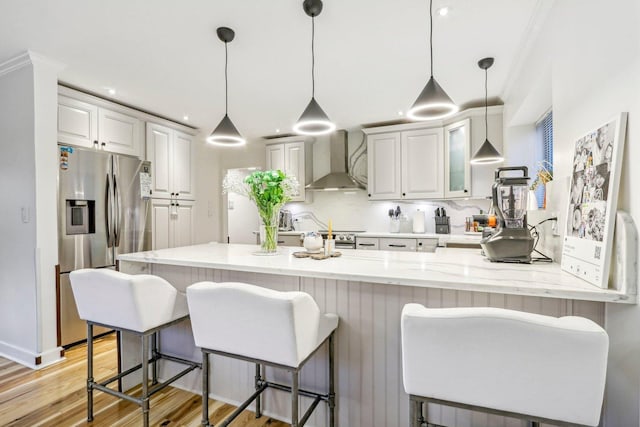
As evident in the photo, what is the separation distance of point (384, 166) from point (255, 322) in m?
3.35

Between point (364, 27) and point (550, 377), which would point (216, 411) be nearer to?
point (550, 377)

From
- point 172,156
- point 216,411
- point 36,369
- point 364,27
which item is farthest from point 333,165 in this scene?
point 36,369

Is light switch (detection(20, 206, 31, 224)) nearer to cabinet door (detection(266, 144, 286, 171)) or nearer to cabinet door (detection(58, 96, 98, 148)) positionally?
cabinet door (detection(58, 96, 98, 148))

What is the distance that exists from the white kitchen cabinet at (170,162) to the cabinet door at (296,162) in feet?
4.47

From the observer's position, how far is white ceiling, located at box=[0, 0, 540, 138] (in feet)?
6.33

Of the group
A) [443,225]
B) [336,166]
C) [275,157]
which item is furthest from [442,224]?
[275,157]

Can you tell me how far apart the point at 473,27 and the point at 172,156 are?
141 inches

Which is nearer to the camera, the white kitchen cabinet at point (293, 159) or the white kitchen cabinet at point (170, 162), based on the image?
the white kitchen cabinet at point (170, 162)

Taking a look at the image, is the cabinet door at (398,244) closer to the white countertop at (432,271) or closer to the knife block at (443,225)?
the knife block at (443,225)

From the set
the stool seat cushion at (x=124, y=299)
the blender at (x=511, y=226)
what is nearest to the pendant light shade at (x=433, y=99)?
the blender at (x=511, y=226)

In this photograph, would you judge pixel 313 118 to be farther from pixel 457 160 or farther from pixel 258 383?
pixel 457 160

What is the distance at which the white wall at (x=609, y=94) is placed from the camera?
104cm

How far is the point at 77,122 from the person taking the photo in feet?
9.90

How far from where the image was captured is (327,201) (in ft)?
16.2
